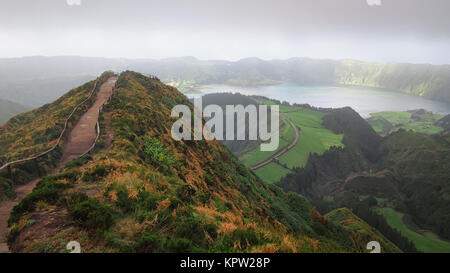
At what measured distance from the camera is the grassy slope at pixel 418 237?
59.8 meters

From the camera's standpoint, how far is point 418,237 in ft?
215

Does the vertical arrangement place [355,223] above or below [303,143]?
below

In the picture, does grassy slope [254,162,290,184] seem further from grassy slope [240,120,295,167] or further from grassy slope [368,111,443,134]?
grassy slope [368,111,443,134]

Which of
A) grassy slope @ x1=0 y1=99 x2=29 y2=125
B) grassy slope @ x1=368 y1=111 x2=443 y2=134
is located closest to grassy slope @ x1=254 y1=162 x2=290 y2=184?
grassy slope @ x1=368 y1=111 x2=443 y2=134

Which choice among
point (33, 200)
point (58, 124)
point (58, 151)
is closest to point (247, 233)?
point (33, 200)

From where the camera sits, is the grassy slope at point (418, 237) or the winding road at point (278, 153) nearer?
the grassy slope at point (418, 237)

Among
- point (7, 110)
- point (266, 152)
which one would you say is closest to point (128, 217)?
point (266, 152)

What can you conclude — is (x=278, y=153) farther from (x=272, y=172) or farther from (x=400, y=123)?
(x=400, y=123)

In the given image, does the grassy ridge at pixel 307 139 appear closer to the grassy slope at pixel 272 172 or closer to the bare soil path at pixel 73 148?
the grassy slope at pixel 272 172

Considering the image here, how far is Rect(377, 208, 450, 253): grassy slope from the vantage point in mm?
59750

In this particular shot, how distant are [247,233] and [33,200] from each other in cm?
633

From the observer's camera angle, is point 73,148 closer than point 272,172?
Yes

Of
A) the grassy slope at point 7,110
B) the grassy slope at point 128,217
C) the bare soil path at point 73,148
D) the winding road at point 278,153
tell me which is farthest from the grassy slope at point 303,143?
the grassy slope at point 7,110
